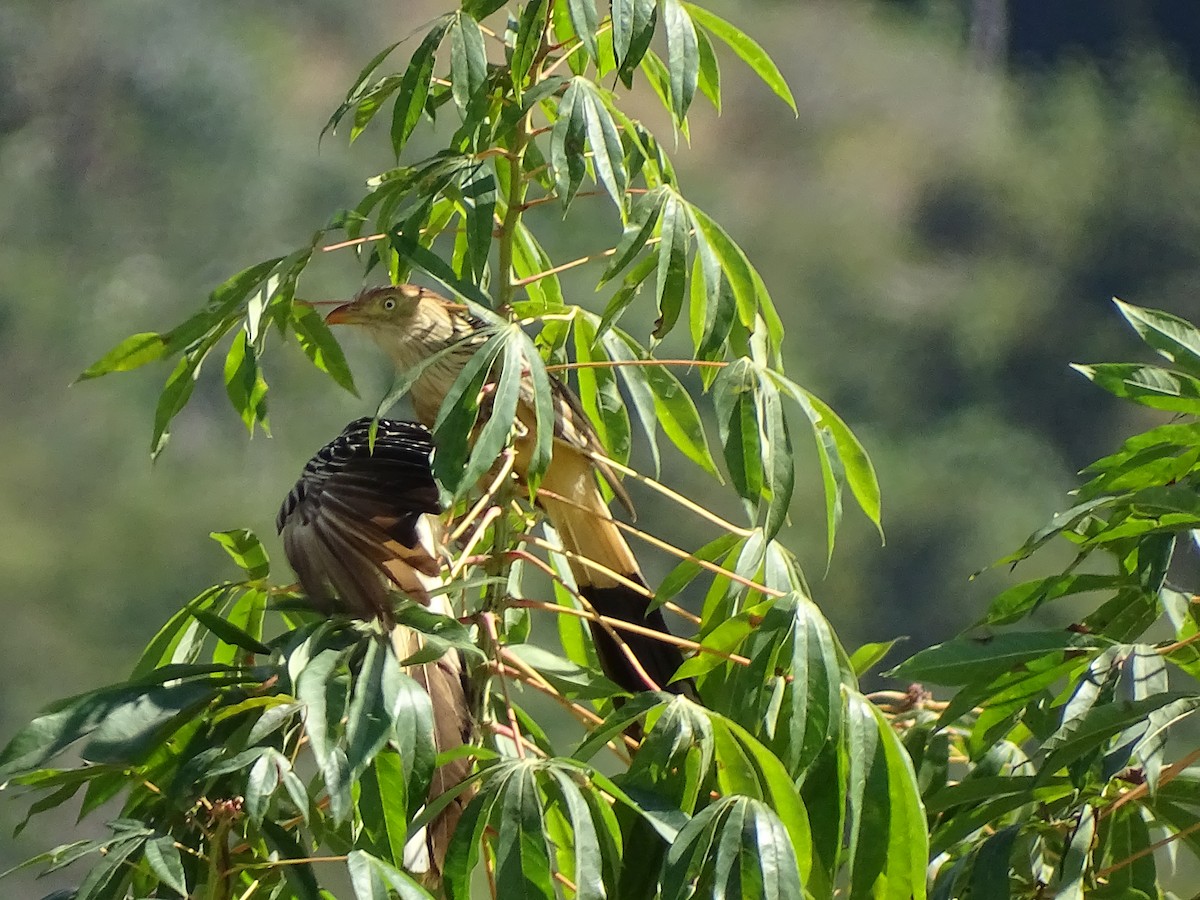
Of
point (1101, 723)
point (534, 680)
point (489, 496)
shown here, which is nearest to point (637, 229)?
point (489, 496)

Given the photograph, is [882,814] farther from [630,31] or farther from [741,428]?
[630,31]

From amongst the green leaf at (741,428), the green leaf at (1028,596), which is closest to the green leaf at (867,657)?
the green leaf at (1028,596)

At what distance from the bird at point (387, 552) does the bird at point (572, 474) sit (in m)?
0.09

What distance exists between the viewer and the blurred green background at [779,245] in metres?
2.48

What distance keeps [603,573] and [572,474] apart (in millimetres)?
127

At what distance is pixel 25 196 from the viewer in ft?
8.54

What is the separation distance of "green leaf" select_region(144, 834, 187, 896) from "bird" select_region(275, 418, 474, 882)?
0.19 meters

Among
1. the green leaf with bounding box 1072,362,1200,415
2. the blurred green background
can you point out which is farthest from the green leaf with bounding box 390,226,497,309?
the blurred green background

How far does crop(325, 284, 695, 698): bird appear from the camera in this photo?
1168 millimetres

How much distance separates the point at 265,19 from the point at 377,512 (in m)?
1.90

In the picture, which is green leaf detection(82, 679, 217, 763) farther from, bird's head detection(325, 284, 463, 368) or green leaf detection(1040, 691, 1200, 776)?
bird's head detection(325, 284, 463, 368)

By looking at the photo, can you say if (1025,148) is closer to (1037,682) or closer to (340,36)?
(340,36)

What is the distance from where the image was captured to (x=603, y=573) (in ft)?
3.90

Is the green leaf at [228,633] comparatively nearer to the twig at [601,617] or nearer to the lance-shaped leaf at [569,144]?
the twig at [601,617]
